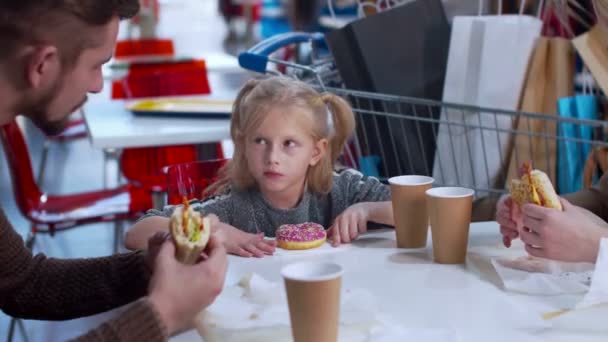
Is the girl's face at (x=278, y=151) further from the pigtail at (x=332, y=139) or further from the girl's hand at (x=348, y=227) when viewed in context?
the girl's hand at (x=348, y=227)

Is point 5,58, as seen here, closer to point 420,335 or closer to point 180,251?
point 180,251

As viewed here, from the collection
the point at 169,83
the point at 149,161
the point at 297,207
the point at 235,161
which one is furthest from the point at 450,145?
the point at 169,83

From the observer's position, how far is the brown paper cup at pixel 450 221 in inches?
58.8

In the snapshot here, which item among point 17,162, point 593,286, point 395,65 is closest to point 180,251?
point 593,286

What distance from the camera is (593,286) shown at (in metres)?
1.33

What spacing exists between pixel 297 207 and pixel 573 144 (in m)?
0.87

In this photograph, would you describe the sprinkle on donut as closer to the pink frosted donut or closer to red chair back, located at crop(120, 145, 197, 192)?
the pink frosted donut

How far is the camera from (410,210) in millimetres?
1610

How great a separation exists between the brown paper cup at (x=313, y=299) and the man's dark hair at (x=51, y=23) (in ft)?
1.39

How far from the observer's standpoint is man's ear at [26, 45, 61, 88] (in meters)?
1.14

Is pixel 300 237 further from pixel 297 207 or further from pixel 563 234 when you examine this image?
pixel 563 234

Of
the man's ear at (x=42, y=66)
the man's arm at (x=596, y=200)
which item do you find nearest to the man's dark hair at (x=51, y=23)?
the man's ear at (x=42, y=66)

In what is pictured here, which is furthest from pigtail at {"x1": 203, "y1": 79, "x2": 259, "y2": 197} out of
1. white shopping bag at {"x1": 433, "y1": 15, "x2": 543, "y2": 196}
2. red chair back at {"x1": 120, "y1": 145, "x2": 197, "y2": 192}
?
red chair back at {"x1": 120, "y1": 145, "x2": 197, "y2": 192}

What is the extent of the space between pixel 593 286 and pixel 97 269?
827 mm
